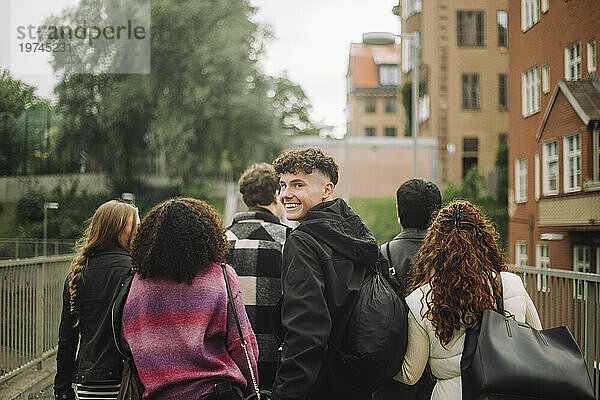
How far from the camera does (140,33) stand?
1538 centimetres

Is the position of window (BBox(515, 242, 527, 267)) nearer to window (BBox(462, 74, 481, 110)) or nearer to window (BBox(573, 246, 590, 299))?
window (BBox(573, 246, 590, 299))

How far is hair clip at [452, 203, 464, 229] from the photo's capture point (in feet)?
10.2

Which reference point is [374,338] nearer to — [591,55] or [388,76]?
[591,55]

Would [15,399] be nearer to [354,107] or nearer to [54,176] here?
[54,176]

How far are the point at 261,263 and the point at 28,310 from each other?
4023mm

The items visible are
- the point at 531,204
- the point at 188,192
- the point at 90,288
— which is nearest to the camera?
the point at 90,288

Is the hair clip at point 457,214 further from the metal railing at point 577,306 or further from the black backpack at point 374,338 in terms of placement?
the metal railing at point 577,306

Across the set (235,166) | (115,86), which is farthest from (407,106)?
(115,86)

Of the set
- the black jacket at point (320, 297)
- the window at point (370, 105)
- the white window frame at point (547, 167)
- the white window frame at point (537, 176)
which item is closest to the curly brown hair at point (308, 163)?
the black jacket at point (320, 297)

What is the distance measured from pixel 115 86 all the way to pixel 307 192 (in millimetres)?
14176

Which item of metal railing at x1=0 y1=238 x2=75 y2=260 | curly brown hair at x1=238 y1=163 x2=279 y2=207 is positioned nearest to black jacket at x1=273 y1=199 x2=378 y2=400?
curly brown hair at x1=238 y1=163 x2=279 y2=207

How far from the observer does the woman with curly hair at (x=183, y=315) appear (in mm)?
3158

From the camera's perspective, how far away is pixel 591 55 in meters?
7.09

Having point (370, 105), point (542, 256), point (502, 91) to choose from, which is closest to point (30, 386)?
point (542, 256)
